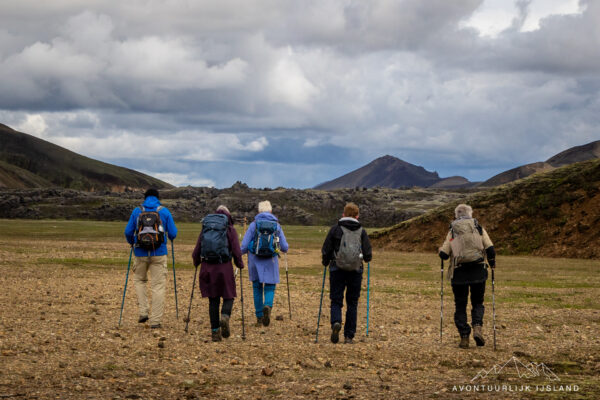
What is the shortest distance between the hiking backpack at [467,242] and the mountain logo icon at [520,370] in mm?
2155

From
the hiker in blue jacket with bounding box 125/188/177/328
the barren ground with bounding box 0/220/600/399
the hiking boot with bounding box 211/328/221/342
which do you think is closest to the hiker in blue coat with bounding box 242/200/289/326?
the barren ground with bounding box 0/220/600/399

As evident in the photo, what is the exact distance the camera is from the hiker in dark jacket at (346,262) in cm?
1337

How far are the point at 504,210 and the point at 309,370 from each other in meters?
53.8

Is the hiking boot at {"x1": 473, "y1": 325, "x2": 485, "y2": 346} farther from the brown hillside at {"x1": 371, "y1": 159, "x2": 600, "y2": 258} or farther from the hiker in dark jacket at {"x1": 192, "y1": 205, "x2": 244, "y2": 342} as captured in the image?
the brown hillside at {"x1": 371, "y1": 159, "x2": 600, "y2": 258}

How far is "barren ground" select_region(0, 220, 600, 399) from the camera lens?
9938 mm

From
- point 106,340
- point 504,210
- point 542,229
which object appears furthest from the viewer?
point 504,210

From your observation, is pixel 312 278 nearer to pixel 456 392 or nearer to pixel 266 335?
pixel 266 335

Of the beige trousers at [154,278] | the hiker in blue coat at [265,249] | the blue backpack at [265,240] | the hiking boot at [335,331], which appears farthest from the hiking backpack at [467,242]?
the beige trousers at [154,278]

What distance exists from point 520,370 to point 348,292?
386cm

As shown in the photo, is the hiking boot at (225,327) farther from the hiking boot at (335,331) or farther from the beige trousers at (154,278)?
the hiking boot at (335,331)

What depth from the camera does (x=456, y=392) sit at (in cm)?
963

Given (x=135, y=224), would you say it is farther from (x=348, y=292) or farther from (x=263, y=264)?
(x=348, y=292)

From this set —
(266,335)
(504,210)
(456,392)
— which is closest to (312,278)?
(266,335)

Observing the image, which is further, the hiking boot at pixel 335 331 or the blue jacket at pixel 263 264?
the blue jacket at pixel 263 264
